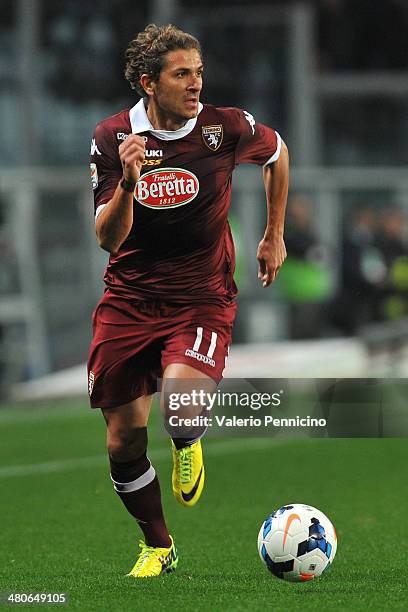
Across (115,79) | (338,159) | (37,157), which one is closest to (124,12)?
(115,79)

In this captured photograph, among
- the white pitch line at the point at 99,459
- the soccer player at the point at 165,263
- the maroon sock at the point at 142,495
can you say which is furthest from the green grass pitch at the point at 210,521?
the soccer player at the point at 165,263

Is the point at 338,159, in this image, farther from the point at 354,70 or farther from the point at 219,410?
the point at 219,410

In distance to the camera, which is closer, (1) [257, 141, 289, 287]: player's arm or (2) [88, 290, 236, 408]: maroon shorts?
(2) [88, 290, 236, 408]: maroon shorts

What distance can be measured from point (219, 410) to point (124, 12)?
14096mm

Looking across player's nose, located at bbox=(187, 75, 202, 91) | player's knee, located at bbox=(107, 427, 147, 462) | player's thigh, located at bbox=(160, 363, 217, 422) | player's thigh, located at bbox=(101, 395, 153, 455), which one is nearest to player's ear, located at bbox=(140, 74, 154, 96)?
player's nose, located at bbox=(187, 75, 202, 91)

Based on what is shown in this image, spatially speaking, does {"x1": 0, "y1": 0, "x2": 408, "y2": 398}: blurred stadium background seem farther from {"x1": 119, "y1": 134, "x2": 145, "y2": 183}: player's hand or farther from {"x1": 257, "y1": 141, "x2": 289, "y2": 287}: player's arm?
{"x1": 119, "y1": 134, "x2": 145, "y2": 183}: player's hand

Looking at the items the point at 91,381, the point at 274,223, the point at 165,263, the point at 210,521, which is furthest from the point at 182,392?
the point at 210,521

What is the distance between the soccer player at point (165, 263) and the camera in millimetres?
6047

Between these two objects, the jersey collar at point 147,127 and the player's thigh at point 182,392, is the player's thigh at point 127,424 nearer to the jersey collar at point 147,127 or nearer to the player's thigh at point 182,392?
the player's thigh at point 182,392

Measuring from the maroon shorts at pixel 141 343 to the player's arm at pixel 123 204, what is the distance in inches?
18.8

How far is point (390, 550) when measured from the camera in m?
6.98

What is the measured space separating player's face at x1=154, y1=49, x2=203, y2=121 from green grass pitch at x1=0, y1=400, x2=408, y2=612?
1973 millimetres

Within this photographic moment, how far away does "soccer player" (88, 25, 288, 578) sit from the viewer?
19.8 feet

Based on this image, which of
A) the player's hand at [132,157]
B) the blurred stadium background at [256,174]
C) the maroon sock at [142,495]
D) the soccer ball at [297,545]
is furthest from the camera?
the blurred stadium background at [256,174]
